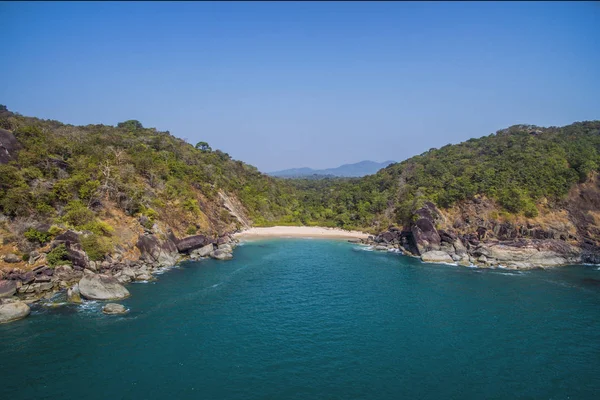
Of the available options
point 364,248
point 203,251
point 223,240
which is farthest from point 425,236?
point 203,251

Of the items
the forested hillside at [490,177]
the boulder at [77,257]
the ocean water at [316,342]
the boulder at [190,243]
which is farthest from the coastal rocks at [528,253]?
the boulder at [77,257]

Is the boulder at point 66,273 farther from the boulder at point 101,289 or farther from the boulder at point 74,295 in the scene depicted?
the boulder at point 74,295

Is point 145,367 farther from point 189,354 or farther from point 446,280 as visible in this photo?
point 446,280

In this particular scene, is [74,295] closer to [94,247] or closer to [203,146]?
[94,247]

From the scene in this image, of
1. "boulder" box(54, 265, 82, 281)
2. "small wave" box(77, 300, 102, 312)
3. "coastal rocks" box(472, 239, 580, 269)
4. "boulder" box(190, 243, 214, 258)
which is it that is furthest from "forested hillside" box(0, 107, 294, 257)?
"coastal rocks" box(472, 239, 580, 269)

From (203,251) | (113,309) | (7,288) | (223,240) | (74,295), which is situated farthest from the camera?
(223,240)

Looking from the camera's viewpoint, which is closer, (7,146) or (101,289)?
(101,289)

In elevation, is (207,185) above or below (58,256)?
above
